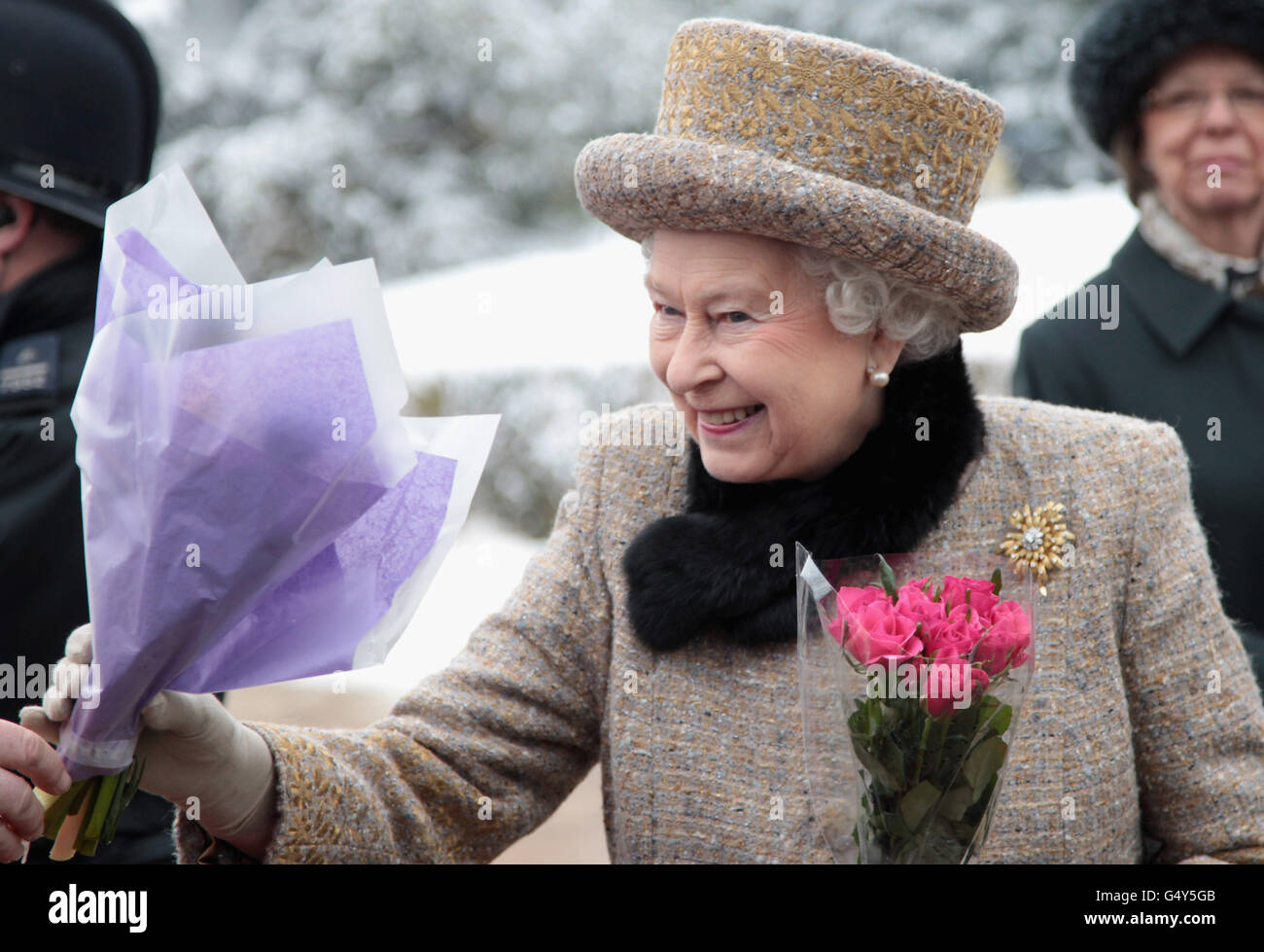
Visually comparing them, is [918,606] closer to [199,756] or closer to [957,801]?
[957,801]

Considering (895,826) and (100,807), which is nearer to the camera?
(895,826)

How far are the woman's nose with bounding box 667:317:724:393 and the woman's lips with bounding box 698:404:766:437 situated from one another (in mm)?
64

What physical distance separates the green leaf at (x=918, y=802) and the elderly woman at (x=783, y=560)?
0.46m

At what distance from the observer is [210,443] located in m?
1.43

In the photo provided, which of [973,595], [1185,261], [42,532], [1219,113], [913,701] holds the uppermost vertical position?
[1219,113]

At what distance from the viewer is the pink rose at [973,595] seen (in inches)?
59.8

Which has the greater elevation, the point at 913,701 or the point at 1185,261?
the point at 1185,261

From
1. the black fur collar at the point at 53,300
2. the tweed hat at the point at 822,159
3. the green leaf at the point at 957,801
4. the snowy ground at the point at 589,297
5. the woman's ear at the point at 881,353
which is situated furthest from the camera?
the snowy ground at the point at 589,297

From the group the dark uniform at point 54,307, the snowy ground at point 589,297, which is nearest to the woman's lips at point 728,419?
the dark uniform at point 54,307

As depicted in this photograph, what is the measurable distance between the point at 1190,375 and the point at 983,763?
6.17ft

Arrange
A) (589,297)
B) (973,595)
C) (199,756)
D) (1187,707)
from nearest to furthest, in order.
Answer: (973,595) < (199,756) < (1187,707) < (589,297)

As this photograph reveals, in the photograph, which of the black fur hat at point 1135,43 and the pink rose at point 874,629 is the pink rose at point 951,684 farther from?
the black fur hat at point 1135,43

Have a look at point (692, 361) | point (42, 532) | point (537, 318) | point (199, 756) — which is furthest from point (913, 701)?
point (537, 318)

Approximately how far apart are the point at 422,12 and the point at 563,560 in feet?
35.6
